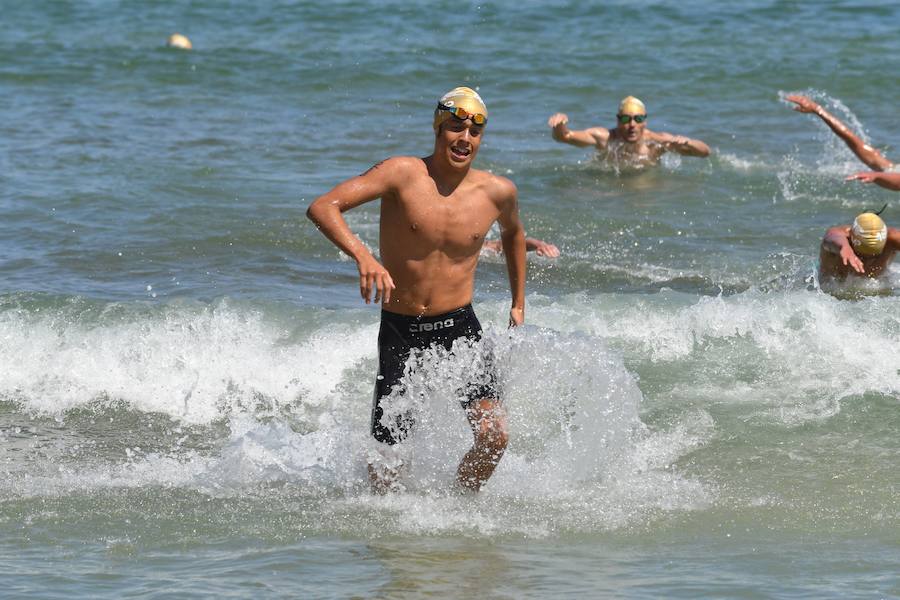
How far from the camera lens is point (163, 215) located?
1267cm

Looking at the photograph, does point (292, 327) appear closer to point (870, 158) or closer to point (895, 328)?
point (895, 328)

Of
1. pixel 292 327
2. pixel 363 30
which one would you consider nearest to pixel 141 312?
pixel 292 327

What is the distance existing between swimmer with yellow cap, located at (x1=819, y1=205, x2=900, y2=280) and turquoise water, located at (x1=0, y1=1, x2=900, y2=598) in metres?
0.23

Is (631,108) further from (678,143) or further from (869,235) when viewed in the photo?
(869,235)

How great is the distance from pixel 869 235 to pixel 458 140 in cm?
519

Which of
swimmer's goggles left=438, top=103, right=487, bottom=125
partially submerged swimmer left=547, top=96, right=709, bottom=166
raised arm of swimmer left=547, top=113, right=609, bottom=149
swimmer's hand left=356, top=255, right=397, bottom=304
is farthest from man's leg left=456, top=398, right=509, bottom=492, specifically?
partially submerged swimmer left=547, top=96, right=709, bottom=166

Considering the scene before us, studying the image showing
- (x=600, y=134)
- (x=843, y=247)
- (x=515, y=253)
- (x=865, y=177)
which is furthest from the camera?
(x=600, y=134)

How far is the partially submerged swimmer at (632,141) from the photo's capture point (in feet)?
48.8

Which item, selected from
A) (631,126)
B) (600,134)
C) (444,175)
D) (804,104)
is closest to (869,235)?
(804,104)

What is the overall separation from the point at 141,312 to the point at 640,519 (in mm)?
4496

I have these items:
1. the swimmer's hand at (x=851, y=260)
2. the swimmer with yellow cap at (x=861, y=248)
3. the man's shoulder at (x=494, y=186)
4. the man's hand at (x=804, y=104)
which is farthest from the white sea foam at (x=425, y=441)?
the man's hand at (x=804, y=104)

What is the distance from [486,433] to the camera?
6.10 metres

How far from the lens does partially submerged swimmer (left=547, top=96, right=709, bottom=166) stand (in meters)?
14.9

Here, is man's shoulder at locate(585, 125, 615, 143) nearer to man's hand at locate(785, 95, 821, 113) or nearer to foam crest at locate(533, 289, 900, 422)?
man's hand at locate(785, 95, 821, 113)
